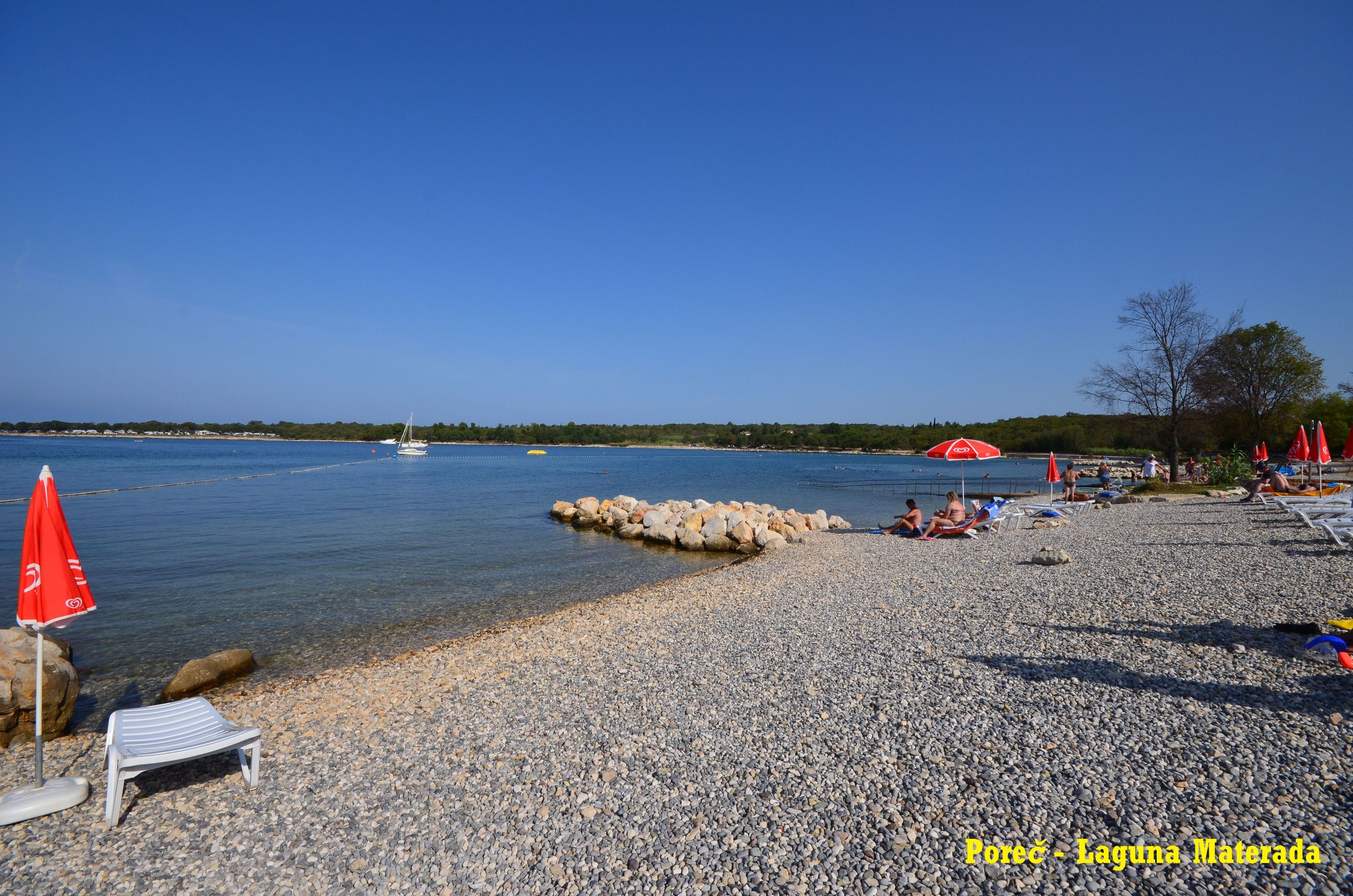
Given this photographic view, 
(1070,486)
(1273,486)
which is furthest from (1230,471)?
(1273,486)

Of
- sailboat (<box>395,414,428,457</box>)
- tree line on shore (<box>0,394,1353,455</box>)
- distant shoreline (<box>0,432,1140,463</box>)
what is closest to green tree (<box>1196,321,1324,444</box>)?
tree line on shore (<box>0,394,1353,455</box>)

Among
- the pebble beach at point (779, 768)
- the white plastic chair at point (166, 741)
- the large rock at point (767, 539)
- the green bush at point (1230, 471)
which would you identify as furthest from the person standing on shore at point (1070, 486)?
the white plastic chair at point (166, 741)

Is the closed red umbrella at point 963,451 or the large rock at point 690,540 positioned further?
the large rock at point 690,540

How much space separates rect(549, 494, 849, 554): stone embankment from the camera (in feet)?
63.7

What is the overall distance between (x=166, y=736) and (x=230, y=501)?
32.0 metres

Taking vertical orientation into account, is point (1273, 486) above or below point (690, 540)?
above

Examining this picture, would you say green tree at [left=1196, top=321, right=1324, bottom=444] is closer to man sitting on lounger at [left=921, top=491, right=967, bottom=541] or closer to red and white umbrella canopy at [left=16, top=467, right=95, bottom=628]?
man sitting on lounger at [left=921, top=491, right=967, bottom=541]

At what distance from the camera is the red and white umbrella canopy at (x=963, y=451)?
17328mm

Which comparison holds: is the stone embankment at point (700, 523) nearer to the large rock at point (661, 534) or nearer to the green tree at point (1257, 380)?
the large rock at point (661, 534)

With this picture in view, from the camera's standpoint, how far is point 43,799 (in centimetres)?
462

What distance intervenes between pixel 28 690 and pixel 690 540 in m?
15.3

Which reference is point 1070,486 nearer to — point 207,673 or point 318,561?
point 318,561

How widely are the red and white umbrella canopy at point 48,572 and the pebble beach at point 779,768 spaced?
142 centimetres

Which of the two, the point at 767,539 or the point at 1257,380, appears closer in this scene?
the point at 767,539
